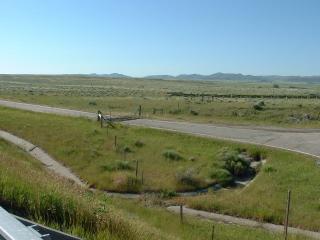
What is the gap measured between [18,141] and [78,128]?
16.3ft

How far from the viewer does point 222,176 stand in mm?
25156

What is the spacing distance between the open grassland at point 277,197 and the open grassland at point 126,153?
104 inches

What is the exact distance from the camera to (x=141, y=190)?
898 inches

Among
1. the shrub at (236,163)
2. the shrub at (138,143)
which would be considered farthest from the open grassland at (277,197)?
the shrub at (138,143)

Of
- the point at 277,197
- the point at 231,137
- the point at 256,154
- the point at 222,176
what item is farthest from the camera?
the point at 231,137

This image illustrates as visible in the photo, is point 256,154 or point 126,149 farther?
point 126,149

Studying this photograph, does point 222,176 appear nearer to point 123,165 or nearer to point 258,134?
point 123,165

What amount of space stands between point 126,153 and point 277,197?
38.3 feet

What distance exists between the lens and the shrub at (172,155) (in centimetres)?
2841

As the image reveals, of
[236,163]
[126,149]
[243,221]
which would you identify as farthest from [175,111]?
[243,221]

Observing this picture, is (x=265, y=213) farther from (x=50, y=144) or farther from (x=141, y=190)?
(x=50, y=144)

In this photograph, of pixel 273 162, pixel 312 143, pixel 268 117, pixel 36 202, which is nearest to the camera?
pixel 36 202

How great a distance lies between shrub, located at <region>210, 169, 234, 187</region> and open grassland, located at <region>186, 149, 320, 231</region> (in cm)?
154

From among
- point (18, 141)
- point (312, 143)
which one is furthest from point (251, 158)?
point (18, 141)
